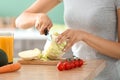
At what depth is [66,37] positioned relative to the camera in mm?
2037

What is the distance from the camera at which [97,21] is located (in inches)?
93.3

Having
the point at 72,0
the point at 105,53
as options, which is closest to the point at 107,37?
the point at 105,53

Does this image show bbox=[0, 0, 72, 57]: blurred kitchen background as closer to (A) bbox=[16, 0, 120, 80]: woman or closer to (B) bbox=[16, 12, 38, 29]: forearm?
(B) bbox=[16, 12, 38, 29]: forearm

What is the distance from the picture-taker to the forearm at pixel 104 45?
2217 mm

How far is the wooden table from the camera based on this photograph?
167 cm

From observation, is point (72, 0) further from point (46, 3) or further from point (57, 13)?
point (57, 13)

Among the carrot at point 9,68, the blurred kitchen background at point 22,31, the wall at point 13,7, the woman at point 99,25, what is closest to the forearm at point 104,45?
the woman at point 99,25

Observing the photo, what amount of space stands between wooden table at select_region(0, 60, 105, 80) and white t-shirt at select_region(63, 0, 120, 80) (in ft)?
1.09

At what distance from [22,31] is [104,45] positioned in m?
2.50

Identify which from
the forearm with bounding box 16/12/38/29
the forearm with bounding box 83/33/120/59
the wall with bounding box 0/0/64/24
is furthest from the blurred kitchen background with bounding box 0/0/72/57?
the forearm with bounding box 83/33/120/59

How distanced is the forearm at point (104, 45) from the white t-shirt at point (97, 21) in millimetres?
94

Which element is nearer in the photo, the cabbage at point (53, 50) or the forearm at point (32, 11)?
the cabbage at point (53, 50)

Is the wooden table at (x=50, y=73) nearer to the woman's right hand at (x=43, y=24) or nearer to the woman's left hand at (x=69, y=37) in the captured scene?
the woman's left hand at (x=69, y=37)

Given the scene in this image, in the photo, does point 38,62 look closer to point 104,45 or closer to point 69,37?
point 69,37
